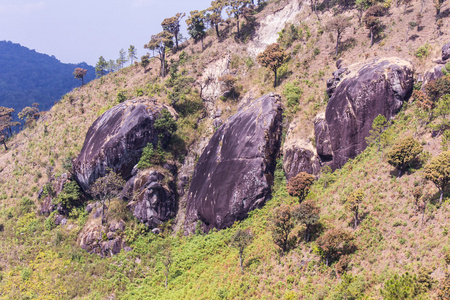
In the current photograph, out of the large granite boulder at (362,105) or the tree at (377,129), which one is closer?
the tree at (377,129)

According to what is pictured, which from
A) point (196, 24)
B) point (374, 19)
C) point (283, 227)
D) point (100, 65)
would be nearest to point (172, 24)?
point (196, 24)

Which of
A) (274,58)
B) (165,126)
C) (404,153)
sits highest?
(274,58)

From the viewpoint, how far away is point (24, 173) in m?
58.2

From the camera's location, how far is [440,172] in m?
23.5

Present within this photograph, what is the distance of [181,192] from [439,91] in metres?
38.4

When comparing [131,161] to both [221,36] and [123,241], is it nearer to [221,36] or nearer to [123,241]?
[123,241]

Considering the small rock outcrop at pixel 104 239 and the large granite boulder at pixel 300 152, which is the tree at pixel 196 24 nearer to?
the large granite boulder at pixel 300 152

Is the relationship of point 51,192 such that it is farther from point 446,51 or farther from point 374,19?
point 446,51

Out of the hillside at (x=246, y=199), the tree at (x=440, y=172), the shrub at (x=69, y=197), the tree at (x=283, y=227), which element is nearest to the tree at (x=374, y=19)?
the hillside at (x=246, y=199)

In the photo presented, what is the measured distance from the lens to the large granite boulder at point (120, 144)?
48250 millimetres

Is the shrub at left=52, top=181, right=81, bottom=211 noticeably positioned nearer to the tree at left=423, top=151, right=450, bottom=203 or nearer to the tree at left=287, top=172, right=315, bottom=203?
the tree at left=287, top=172, right=315, bottom=203

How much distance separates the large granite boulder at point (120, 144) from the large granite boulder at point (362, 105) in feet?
97.1

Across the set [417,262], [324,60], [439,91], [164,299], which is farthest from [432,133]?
[164,299]

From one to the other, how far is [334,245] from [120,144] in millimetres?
37582
